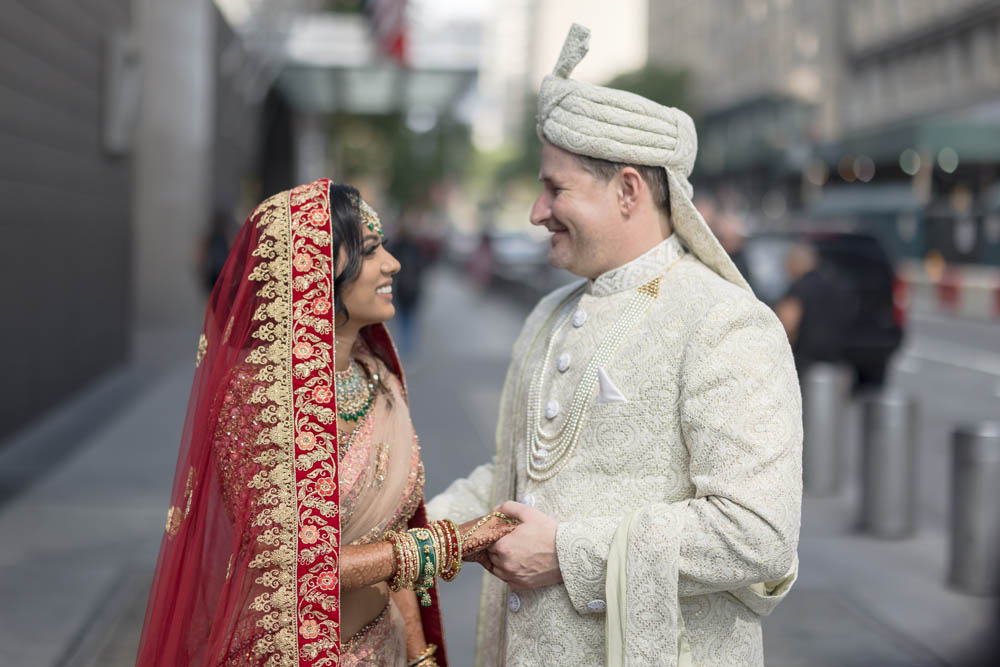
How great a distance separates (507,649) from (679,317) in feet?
2.86

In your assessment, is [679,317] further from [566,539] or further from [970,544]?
[970,544]

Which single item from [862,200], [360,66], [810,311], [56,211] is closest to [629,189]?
[810,311]

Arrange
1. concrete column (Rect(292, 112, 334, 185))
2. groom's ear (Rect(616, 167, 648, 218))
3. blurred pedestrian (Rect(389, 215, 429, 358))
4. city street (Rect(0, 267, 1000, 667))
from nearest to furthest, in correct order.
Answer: groom's ear (Rect(616, 167, 648, 218))
city street (Rect(0, 267, 1000, 667))
blurred pedestrian (Rect(389, 215, 429, 358))
concrete column (Rect(292, 112, 334, 185))

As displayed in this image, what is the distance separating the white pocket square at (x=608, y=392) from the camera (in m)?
2.55

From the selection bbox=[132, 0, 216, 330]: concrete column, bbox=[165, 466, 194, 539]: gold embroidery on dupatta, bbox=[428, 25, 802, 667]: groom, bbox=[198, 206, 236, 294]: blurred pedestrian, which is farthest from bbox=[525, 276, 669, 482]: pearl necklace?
bbox=[132, 0, 216, 330]: concrete column

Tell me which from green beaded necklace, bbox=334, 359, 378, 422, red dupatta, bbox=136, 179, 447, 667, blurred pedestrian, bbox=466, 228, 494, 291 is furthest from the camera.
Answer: blurred pedestrian, bbox=466, 228, 494, 291

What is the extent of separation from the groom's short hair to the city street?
9.87 feet

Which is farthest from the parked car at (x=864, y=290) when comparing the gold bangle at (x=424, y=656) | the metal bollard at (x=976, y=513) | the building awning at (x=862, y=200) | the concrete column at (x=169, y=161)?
the building awning at (x=862, y=200)

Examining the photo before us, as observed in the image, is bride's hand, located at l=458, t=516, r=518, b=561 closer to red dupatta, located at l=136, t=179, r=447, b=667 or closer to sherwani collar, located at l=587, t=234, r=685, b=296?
red dupatta, located at l=136, t=179, r=447, b=667

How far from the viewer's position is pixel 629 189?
2.62 metres

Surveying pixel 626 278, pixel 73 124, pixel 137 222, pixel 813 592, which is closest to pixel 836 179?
pixel 137 222

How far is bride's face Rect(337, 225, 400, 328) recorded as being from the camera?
106 inches

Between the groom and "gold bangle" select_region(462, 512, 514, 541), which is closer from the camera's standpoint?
the groom

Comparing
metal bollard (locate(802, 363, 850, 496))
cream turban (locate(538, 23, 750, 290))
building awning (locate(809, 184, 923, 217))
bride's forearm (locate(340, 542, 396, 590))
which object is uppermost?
building awning (locate(809, 184, 923, 217))
